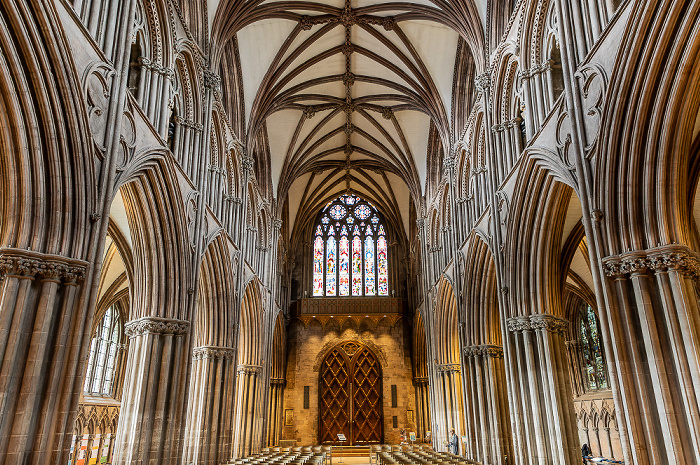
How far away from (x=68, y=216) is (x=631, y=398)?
805 cm

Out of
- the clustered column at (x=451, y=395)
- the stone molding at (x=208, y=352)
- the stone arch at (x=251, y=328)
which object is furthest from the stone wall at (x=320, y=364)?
the stone molding at (x=208, y=352)

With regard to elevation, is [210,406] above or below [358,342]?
below

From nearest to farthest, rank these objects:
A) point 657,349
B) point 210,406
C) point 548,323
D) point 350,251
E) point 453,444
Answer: point 657,349, point 548,323, point 210,406, point 453,444, point 350,251

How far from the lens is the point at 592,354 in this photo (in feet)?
65.8

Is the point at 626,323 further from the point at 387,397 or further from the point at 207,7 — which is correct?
the point at 387,397

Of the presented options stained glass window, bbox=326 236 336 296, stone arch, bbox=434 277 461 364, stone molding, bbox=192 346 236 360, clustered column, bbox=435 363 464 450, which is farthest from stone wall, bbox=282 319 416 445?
stone molding, bbox=192 346 236 360

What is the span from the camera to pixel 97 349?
853 inches

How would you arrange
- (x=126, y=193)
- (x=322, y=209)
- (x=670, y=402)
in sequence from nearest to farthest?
(x=670, y=402), (x=126, y=193), (x=322, y=209)

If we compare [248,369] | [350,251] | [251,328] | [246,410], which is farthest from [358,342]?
[246,410]

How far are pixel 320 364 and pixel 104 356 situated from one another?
1110cm

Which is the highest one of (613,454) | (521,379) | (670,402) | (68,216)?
(68,216)

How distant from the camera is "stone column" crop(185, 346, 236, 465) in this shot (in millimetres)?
14734

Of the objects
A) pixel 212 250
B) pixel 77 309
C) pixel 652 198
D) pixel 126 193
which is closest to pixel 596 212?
pixel 652 198

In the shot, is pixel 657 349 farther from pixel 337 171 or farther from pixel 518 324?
pixel 337 171
